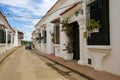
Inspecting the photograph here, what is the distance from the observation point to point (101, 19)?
9.09m

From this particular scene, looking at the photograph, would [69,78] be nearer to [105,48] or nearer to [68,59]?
[105,48]

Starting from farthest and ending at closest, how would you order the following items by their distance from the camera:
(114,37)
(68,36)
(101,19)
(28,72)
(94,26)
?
(68,36) → (28,72) → (94,26) → (101,19) → (114,37)

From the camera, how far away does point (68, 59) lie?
15461 mm

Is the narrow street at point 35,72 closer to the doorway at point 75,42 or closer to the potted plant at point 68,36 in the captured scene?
the potted plant at point 68,36

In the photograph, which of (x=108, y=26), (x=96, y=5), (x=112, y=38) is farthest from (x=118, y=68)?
(x=96, y=5)

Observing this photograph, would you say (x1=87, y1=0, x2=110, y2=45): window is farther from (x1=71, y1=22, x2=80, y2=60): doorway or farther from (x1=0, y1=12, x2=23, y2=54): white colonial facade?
(x1=0, y1=12, x2=23, y2=54): white colonial facade

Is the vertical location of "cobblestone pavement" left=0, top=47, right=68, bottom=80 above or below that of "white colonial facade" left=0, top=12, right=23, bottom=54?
below

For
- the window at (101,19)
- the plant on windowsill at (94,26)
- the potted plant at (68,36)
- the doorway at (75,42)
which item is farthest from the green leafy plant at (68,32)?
the plant on windowsill at (94,26)

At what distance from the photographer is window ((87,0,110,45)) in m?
8.73

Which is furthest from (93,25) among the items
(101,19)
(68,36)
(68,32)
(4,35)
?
(4,35)

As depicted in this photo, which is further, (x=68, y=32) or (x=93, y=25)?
(x=68, y=32)

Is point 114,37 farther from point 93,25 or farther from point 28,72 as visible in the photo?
point 28,72

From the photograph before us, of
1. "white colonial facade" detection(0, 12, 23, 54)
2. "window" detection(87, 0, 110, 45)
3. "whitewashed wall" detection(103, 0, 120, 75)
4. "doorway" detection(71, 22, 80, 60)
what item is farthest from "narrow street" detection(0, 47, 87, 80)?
"white colonial facade" detection(0, 12, 23, 54)

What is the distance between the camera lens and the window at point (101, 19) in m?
8.73
